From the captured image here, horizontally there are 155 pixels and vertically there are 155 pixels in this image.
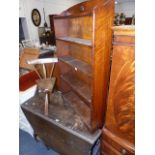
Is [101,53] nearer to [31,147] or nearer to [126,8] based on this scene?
[31,147]

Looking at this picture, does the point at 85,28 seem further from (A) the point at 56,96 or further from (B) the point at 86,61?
(A) the point at 56,96

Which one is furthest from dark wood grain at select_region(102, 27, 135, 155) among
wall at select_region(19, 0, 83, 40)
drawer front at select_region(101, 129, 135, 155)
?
wall at select_region(19, 0, 83, 40)

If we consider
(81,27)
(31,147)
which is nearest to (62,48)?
(81,27)

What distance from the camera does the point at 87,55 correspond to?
1.79m

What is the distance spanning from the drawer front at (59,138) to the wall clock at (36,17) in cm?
430

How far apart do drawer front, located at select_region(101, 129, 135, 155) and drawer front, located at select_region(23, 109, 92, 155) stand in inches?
6.6

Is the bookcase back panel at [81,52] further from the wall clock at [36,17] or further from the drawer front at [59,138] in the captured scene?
the wall clock at [36,17]

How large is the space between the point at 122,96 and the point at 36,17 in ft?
17.2
